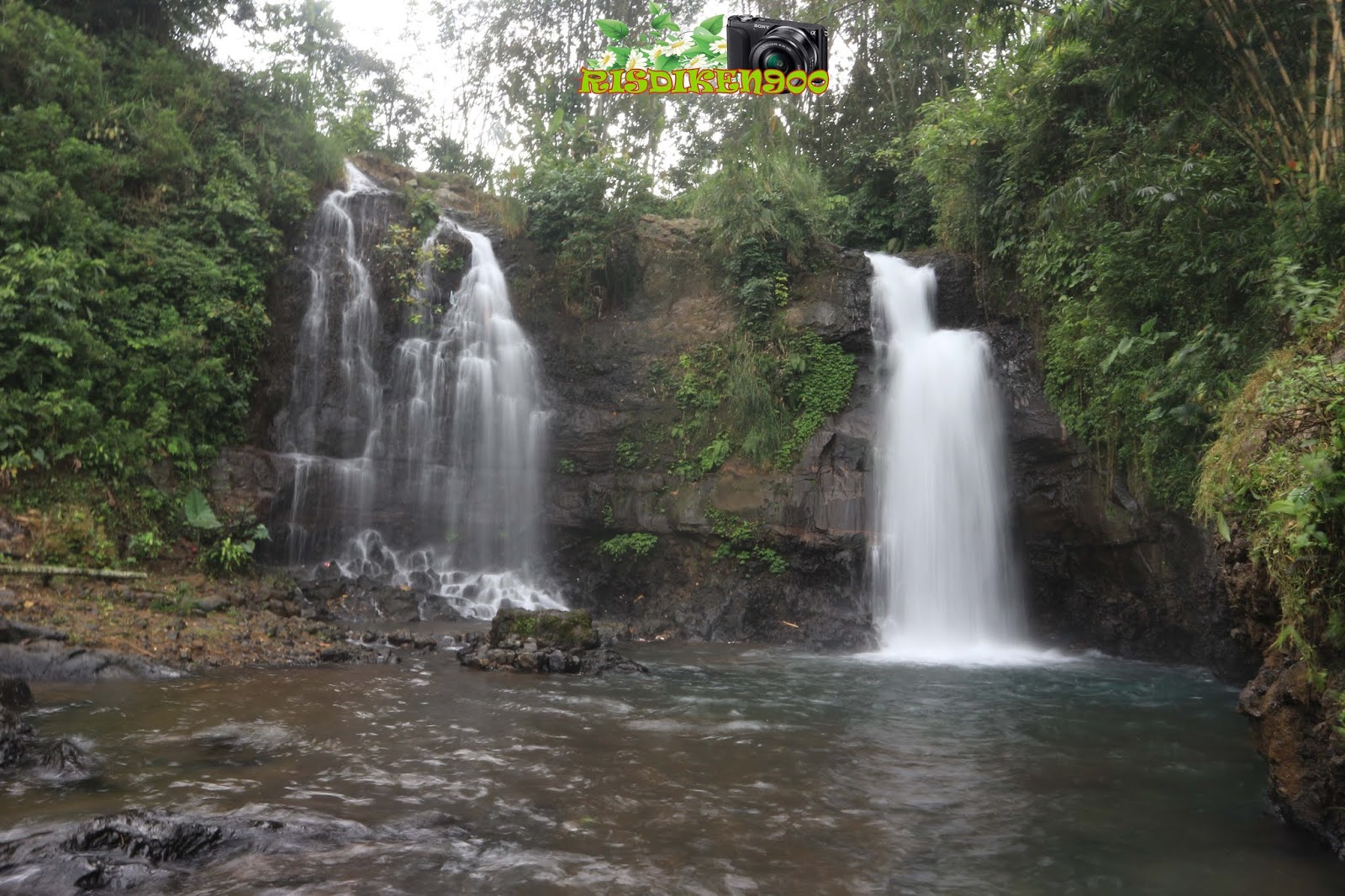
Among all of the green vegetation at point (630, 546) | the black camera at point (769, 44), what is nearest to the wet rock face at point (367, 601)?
the green vegetation at point (630, 546)

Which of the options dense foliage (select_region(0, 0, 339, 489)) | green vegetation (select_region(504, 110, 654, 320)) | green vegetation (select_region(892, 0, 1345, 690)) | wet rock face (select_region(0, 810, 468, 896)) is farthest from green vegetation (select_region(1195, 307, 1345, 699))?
green vegetation (select_region(504, 110, 654, 320))

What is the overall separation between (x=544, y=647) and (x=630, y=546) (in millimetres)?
4620

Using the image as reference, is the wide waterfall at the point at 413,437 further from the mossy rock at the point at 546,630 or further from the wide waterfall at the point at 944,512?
the wide waterfall at the point at 944,512

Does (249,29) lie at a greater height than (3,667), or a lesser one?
greater

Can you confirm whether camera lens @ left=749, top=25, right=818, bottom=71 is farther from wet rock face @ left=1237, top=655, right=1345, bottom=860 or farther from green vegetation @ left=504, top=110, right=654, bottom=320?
wet rock face @ left=1237, top=655, right=1345, bottom=860

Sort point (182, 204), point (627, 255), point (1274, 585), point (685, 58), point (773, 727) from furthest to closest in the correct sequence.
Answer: point (685, 58)
point (627, 255)
point (182, 204)
point (773, 727)
point (1274, 585)

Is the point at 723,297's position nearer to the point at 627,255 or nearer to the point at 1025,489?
the point at 627,255

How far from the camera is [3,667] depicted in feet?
25.1

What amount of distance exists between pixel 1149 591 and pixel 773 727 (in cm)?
775

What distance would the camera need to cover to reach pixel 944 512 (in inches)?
527

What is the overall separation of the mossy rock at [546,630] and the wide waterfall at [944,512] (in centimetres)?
477

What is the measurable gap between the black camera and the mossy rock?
6718 millimetres

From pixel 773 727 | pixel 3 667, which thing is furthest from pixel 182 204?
pixel 773 727

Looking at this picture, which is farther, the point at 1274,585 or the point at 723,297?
the point at 723,297
